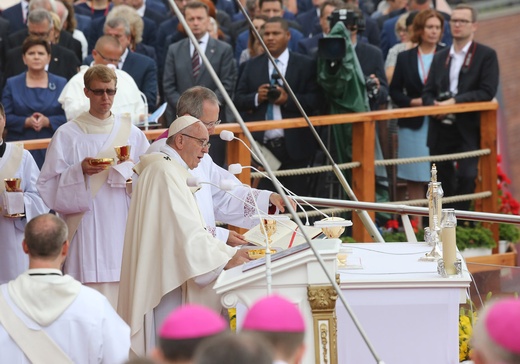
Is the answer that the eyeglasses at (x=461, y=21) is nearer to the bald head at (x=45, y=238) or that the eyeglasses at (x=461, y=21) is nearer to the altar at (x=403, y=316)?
the altar at (x=403, y=316)

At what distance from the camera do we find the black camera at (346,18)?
11.9 meters

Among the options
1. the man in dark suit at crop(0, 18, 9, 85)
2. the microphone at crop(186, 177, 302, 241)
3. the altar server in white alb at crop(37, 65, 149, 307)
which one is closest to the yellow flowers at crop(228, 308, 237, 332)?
the microphone at crop(186, 177, 302, 241)

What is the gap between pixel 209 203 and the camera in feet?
26.7

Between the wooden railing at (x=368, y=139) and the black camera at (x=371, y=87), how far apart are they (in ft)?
1.02

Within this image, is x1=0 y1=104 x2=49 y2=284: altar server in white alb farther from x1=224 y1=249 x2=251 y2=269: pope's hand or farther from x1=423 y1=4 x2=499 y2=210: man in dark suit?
x1=423 y1=4 x2=499 y2=210: man in dark suit

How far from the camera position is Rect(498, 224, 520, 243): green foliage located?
12.5 meters

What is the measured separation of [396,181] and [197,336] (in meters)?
8.18

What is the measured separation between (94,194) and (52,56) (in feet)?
10.8

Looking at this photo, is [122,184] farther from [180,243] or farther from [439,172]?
[439,172]

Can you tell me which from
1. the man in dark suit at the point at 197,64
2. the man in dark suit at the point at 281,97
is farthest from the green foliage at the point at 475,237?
the man in dark suit at the point at 197,64

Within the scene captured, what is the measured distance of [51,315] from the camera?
18.1 ft

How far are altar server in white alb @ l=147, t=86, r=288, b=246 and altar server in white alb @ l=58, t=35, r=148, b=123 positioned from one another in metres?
2.19

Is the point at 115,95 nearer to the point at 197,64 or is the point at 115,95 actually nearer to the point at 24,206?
the point at 197,64

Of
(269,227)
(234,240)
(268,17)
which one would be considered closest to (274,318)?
(269,227)
